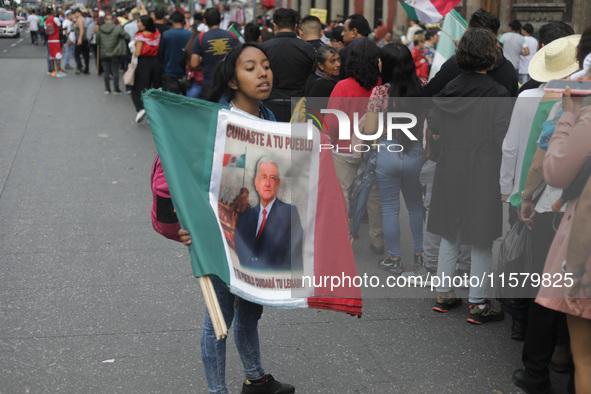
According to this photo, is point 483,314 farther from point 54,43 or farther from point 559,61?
point 54,43

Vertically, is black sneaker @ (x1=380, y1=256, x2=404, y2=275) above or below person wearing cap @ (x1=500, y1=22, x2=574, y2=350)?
below

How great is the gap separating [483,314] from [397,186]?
1396 mm

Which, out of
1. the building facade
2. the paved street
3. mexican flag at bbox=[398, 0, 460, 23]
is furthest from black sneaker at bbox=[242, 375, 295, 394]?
the building facade

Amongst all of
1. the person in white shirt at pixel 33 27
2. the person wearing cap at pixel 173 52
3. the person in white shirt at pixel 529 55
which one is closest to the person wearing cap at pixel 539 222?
the person wearing cap at pixel 173 52

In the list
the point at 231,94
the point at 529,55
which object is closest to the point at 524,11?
the point at 529,55

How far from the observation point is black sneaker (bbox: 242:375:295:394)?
380 cm

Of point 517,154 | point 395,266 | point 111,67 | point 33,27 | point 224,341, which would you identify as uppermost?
point 33,27

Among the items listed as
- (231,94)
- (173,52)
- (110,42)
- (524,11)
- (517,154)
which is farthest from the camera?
(524,11)

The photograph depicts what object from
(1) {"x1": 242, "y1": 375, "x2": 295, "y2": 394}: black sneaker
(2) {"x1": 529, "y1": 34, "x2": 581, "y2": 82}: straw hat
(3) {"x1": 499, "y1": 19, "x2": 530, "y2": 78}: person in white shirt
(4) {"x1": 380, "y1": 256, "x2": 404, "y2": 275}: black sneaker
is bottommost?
(4) {"x1": 380, "y1": 256, "x2": 404, "y2": 275}: black sneaker

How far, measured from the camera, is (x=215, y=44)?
1038 centimetres

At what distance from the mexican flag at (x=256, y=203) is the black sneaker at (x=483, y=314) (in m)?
1.78

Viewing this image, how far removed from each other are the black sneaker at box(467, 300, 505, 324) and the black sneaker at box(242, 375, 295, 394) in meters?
1.62

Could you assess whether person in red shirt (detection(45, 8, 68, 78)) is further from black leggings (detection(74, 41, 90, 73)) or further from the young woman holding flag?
the young woman holding flag

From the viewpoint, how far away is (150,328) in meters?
4.68
